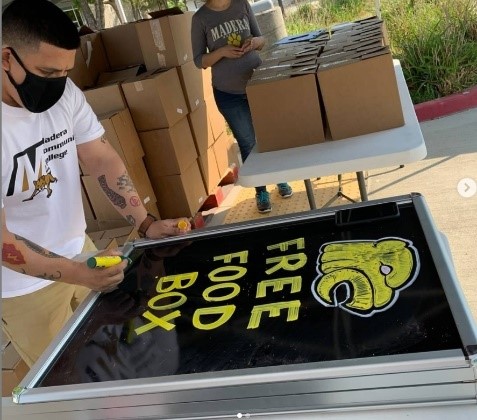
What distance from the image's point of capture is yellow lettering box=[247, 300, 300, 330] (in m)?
1.12

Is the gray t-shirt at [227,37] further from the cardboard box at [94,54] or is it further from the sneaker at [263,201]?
the cardboard box at [94,54]

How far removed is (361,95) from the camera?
6.70ft

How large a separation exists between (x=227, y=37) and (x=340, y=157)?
1.58 m

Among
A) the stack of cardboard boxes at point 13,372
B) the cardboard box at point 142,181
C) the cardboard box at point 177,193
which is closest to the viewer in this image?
the stack of cardboard boxes at point 13,372

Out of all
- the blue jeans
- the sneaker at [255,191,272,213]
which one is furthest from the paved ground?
the blue jeans

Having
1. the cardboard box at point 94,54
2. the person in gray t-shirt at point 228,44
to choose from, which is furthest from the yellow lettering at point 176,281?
the cardboard box at point 94,54

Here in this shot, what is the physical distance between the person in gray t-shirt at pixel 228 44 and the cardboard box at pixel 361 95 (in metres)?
1.19

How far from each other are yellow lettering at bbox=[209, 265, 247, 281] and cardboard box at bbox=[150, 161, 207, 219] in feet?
7.57

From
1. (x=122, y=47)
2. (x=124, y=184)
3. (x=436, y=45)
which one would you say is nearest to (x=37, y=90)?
(x=124, y=184)

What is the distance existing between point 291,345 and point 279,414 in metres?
0.15

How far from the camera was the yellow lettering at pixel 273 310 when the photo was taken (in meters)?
1.12

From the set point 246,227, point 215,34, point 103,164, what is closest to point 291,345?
point 246,227

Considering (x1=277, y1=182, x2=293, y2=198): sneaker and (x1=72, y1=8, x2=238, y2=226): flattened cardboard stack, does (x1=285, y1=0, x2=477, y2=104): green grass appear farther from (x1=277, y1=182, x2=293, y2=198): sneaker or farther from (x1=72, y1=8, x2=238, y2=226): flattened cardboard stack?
(x1=72, y1=8, x2=238, y2=226): flattened cardboard stack

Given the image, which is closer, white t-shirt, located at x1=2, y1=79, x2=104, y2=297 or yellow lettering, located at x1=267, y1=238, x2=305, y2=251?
yellow lettering, located at x1=267, y1=238, x2=305, y2=251
